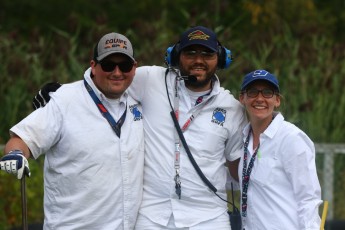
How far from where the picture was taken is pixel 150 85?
279 inches

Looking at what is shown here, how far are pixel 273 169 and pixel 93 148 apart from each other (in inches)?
45.5

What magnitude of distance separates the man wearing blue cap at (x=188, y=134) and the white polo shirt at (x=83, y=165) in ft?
0.71

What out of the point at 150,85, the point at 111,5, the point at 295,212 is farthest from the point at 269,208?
the point at 111,5

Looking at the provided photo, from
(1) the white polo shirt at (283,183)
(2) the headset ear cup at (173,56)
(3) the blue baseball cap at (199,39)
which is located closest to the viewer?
(1) the white polo shirt at (283,183)

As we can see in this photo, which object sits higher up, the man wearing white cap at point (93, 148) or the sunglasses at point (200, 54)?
the sunglasses at point (200, 54)

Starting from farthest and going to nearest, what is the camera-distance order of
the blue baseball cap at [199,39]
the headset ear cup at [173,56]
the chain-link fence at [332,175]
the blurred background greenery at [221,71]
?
1. the blurred background greenery at [221,71]
2. the chain-link fence at [332,175]
3. the headset ear cup at [173,56]
4. the blue baseball cap at [199,39]

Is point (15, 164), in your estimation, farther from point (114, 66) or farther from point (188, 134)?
point (188, 134)

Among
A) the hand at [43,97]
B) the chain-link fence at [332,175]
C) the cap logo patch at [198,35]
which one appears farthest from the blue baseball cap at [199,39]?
the chain-link fence at [332,175]

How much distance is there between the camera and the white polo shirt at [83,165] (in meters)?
6.56

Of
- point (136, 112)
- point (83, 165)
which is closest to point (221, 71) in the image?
point (136, 112)

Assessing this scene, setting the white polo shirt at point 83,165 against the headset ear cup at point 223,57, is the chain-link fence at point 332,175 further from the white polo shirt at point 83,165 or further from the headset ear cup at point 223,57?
the white polo shirt at point 83,165

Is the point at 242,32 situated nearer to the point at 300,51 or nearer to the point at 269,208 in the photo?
the point at 300,51

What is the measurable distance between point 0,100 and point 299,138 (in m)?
5.89

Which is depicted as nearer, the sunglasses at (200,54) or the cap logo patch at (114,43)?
the cap logo patch at (114,43)
